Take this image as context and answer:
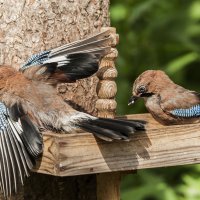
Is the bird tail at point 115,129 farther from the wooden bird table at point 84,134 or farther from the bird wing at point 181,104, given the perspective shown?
the bird wing at point 181,104

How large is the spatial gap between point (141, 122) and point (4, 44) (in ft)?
4.81

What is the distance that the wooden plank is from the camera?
5227 mm

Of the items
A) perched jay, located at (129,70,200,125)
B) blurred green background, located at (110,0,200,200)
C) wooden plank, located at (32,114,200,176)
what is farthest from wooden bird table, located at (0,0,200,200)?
blurred green background, located at (110,0,200,200)

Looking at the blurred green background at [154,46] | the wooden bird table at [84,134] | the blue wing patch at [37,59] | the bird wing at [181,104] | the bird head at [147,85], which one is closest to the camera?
the wooden bird table at [84,134]

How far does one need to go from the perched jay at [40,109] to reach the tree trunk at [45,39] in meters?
0.19

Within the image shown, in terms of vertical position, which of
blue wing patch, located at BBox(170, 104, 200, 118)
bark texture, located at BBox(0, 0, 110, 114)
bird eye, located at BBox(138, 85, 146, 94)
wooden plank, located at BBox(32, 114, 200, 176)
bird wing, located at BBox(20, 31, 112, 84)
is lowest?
wooden plank, located at BBox(32, 114, 200, 176)

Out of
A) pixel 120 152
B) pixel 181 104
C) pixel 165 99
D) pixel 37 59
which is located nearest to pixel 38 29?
pixel 37 59

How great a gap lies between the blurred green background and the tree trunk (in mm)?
2133

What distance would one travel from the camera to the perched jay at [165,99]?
20.4 feet

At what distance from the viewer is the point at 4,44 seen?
630cm

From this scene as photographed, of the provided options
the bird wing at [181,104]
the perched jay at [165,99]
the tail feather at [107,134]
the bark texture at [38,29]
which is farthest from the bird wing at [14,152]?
the bird wing at [181,104]

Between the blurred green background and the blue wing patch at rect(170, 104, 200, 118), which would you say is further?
the blurred green background

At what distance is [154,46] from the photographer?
8.96m

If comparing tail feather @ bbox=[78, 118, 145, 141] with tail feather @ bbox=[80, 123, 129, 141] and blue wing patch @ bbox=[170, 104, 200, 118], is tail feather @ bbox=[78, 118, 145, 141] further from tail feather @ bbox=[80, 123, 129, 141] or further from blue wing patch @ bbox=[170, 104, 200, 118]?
blue wing patch @ bbox=[170, 104, 200, 118]
